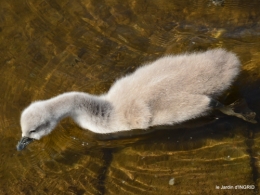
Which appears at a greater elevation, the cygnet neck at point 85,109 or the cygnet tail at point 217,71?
the cygnet tail at point 217,71

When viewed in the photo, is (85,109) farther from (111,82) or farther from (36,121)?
(111,82)

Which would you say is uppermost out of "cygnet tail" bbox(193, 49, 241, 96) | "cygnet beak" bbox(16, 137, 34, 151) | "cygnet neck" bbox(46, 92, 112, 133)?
"cygnet tail" bbox(193, 49, 241, 96)

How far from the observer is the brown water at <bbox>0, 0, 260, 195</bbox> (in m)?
4.22

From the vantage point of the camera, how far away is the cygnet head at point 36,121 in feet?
12.9

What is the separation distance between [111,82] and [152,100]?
0.89 meters

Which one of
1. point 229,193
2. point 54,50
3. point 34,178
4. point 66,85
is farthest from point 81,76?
point 229,193

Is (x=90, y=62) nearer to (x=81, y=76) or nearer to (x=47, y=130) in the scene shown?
(x=81, y=76)

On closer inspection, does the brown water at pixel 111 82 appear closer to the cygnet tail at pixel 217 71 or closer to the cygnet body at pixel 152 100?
the cygnet body at pixel 152 100

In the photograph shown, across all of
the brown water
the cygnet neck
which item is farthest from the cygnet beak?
the cygnet neck

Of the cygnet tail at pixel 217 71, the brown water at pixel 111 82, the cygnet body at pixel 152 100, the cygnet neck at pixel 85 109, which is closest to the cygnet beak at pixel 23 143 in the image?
the cygnet body at pixel 152 100

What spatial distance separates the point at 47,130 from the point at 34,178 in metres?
0.55

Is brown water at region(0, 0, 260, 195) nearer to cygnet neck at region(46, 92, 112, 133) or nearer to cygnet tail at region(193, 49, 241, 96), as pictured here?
cygnet neck at region(46, 92, 112, 133)

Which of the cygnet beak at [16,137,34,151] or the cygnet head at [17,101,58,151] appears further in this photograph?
the cygnet beak at [16,137,34,151]

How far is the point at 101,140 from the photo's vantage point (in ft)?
14.6
